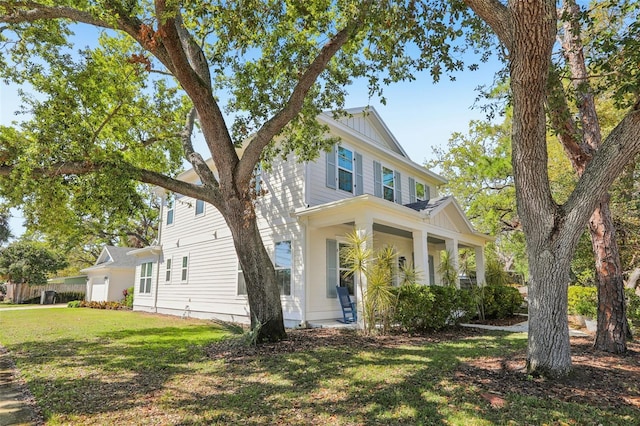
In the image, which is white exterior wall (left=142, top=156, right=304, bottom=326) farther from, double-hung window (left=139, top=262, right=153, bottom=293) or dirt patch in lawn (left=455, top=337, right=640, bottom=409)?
dirt patch in lawn (left=455, top=337, right=640, bottom=409)

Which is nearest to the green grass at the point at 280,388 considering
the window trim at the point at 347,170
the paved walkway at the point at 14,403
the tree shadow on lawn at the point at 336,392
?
the tree shadow on lawn at the point at 336,392

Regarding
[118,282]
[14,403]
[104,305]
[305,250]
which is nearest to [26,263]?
[118,282]

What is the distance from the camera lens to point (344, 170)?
1202 centimetres

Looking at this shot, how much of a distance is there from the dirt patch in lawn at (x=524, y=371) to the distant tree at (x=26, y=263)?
26.7m

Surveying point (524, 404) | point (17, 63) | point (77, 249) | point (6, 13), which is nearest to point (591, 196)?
point (524, 404)

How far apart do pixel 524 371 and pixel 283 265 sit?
7.33m

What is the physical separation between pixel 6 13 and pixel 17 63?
2.66 metres

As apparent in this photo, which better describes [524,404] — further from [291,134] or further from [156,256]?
[156,256]

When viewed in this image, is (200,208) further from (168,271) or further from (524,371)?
(524,371)

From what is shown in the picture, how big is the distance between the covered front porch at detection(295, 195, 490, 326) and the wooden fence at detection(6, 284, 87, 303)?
1099 inches

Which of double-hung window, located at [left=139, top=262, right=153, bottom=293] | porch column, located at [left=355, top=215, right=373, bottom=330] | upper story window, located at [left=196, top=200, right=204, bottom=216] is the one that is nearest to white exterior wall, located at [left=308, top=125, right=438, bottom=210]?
porch column, located at [left=355, top=215, right=373, bottom=330]

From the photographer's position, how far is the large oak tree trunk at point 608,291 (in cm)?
632

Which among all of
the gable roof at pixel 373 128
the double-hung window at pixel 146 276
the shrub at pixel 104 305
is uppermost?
the gable roof at pixel 373 128

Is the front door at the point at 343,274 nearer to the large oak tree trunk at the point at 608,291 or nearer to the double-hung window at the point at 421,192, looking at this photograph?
the double-hung window at the point at 421,192
